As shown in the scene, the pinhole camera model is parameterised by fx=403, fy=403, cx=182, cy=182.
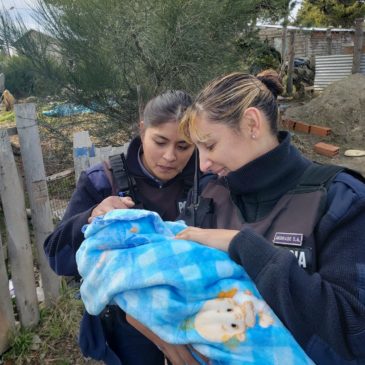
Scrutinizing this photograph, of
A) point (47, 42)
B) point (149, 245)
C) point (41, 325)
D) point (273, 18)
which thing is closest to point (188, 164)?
point (149, 245)

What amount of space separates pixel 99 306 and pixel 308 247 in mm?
632

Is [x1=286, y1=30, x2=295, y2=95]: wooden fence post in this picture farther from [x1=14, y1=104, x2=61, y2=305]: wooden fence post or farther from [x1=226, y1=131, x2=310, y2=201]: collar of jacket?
[x1=226, y1=131, x2=310, y2=201]: collar of jacket

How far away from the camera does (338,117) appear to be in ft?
28.3

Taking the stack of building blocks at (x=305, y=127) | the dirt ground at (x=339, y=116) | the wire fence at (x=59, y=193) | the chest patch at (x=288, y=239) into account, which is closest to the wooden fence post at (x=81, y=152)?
the wire fence at (x=59, y=193)

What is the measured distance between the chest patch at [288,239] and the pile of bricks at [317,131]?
267 inches

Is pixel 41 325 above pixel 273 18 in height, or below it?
below

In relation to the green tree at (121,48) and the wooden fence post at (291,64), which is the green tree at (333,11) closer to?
the wooden fence post at (291,64)

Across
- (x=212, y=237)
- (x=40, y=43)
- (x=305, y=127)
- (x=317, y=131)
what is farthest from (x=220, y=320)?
(x=305, y=127)

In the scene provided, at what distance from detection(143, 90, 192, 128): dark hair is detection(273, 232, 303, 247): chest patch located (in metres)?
0.78

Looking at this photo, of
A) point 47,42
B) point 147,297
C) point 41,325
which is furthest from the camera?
point 47,42

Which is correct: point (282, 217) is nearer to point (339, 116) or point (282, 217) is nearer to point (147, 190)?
point (147, 190)

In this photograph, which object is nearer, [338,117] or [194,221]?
[194,221]

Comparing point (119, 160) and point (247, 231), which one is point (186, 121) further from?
point (247, 231)

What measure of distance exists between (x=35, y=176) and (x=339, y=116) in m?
7.35
